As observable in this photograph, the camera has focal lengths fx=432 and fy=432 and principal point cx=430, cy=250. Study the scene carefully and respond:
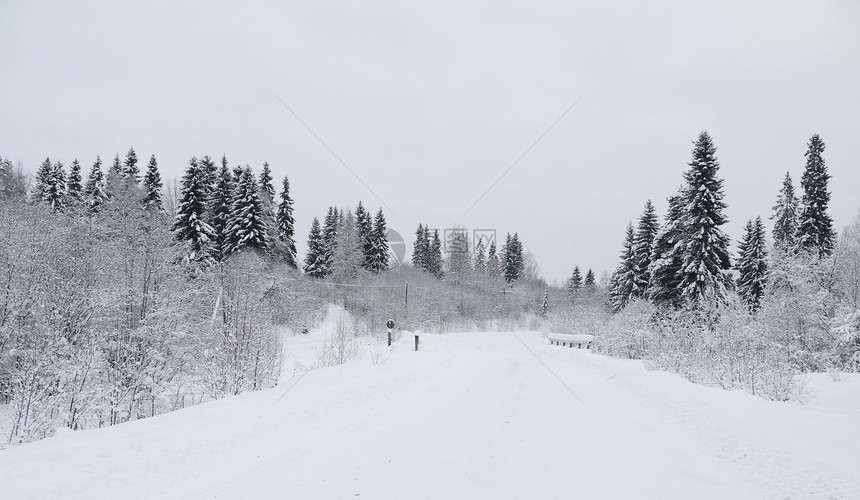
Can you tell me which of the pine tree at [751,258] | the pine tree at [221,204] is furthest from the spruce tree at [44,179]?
the pine tree at [751,258]

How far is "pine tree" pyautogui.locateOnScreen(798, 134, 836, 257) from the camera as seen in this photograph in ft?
102

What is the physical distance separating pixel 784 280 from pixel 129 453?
29.7 m

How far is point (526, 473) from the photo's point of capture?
4.86 m

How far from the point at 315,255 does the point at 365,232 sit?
7.94 m

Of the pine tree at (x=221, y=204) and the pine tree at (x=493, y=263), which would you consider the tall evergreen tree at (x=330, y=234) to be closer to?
the pine tree at (x=221, y=204)

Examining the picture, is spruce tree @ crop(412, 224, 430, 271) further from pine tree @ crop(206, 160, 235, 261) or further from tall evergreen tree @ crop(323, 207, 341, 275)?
pine tree @ crop(206, 160, 235, 261)

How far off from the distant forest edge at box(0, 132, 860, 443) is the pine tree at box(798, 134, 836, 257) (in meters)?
0.10

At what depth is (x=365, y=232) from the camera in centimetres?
5956

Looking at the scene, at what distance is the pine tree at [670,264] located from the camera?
25.8 metres

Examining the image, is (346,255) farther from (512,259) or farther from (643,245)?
(512,259)

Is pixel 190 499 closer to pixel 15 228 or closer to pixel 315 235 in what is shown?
pixel 15 228

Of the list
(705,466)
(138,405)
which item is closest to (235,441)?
(705,466)

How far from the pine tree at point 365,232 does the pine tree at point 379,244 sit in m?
0.32

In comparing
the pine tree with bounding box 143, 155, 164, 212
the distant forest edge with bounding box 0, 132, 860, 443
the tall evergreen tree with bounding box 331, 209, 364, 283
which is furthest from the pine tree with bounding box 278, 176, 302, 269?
the pine tree with bounding box 143, 155, 164, 212
